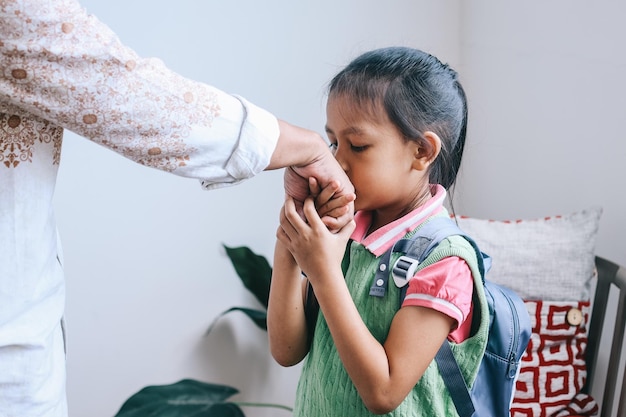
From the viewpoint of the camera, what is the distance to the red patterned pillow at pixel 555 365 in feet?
4.94

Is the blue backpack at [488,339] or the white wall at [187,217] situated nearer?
the blue backpack at [488,339]

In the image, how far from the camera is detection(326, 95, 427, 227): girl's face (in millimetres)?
929

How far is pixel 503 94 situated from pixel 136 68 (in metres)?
1.46

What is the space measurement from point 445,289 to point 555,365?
32.5 inches

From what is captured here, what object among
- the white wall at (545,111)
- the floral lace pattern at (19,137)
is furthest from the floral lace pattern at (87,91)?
the white wall at (545,111)

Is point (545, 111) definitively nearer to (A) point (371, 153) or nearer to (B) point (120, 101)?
(A) point (371, 153)

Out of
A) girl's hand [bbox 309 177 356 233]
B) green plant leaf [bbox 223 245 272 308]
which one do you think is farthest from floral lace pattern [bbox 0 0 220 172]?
green plant leaf [bbox 223 245 272 308]

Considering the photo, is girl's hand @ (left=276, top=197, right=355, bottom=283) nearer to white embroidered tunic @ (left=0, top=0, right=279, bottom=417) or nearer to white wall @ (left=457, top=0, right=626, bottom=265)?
white embroidered tunic @ (left=0, top=0, right=279, bottom=417)

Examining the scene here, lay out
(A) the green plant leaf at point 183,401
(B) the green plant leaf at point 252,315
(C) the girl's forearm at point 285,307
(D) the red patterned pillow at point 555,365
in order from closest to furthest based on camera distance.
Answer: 1. (C) the girl's forearm at point 285,307
2. (D) the red patterned pillow at point 555,365
3. (A) the green plant leaf at point 183,401
4. (B) the green plant leaf at point 252,315

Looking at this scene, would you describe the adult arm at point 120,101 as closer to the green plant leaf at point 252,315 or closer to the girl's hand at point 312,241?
the girl's hand at point 312,241

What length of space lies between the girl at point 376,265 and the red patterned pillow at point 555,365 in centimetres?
64

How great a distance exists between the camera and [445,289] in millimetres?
843

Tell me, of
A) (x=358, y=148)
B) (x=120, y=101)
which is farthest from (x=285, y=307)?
(x=120, y=101)

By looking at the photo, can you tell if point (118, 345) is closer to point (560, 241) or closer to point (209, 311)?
point (209, 311)
